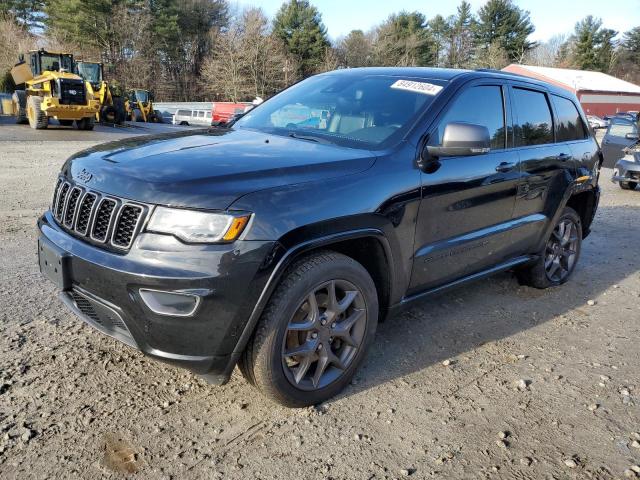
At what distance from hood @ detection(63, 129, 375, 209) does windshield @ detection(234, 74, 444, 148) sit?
26 cm

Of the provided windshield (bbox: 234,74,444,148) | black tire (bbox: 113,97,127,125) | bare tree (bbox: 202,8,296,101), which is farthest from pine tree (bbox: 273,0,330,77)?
windshield (bbox: 234,74,444,148)

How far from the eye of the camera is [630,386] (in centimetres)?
330

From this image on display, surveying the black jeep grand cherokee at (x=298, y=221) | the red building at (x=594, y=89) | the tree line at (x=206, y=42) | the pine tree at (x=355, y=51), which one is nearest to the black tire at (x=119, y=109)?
the tree line at (x=206, y=42)

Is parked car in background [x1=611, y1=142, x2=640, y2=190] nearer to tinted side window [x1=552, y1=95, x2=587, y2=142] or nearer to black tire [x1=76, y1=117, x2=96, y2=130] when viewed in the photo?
tinted side window [x1=552, y1=95, x2=587, y2=142]

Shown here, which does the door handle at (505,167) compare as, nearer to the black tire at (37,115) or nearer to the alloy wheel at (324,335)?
the alloy wheel at (324,335)

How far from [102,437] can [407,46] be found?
72.8m

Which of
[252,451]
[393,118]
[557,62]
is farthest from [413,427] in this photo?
[557,62]

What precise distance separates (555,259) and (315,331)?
10.2 ft

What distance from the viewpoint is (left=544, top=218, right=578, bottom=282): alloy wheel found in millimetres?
4891

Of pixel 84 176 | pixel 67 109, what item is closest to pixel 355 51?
pixel 67 109

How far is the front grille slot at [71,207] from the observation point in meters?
2.72

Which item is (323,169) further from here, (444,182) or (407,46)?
(407,46)

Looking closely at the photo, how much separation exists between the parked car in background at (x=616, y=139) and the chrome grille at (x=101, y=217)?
44.7 ft

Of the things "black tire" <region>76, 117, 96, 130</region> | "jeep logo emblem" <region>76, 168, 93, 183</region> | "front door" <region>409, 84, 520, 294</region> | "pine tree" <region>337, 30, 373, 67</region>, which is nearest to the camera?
"jeep logo emblem" <region>76, 168, 93, 183</region>
